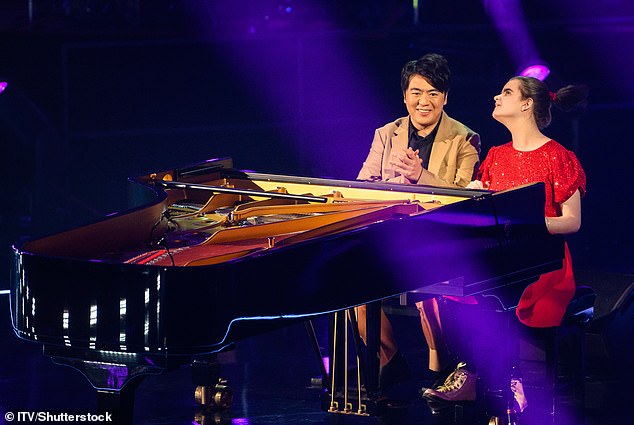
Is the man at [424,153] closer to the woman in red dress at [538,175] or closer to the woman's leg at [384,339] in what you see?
the woman's leg at [384,339]

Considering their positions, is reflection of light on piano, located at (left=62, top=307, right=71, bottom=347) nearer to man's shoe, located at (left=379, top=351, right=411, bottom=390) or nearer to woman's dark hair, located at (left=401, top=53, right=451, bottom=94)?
man's shoe, located at (left=379, top=351, right=411, bottom=390)

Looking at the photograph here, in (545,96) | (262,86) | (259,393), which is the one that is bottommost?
(259,393)

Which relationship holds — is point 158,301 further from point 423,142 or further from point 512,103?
point 423,142

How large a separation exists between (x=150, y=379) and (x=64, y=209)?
9.12 feet

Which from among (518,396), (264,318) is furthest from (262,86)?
(264,318)

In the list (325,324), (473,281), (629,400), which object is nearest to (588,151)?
(325,324)

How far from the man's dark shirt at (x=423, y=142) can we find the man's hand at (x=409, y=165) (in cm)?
27

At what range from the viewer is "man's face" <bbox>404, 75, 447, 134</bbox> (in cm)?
560

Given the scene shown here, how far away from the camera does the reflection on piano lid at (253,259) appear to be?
12.4 ft

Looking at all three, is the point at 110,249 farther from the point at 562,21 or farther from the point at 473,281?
the point at 562,21

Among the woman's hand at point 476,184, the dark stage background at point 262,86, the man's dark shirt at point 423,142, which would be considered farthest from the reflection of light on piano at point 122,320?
the dark stage background at point 262,86

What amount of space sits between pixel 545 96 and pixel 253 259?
1.77m

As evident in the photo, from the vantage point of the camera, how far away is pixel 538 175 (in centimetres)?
508

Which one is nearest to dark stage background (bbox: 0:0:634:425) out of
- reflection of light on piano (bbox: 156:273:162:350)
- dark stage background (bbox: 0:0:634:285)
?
dark stage background (bbox: 0:0:634:285)
